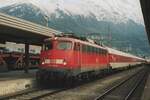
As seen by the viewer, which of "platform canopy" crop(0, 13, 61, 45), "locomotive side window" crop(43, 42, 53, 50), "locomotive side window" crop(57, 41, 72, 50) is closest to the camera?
"platform canopy" crop(0, 13, 61, 45)

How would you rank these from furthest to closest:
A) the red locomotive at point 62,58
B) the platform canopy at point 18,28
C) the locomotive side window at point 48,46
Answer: the locomotive side window at point 48,46
the red locomotive at point 62,58
the platform canopy at point 18,28

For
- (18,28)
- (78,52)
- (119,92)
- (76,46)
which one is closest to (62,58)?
(76,46)

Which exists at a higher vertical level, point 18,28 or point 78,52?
point 18,28

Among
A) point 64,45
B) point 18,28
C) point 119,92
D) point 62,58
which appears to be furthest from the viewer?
point 64,45

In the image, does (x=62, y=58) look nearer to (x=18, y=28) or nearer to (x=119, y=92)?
(x=18, y=28)

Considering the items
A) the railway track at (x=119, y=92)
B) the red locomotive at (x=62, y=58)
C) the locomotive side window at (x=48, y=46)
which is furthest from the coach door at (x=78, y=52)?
the railway track at (x=119, y=92)

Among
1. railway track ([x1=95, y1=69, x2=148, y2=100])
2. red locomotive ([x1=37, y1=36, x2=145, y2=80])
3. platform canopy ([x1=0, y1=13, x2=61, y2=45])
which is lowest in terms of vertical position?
railway track ([x1=95, y1=69, x2=148, y2=100])

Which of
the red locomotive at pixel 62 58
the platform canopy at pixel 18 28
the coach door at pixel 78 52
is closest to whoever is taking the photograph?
the platform canopy at pixel 18 28

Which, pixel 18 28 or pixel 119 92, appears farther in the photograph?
pixel 18 28

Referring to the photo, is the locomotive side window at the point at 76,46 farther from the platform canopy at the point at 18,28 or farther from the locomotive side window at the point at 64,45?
the platform canopy at the point at 18,28

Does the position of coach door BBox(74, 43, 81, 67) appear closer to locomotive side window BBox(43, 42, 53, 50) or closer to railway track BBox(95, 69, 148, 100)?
locomotive side window BBox(43, 42, 53, 50)

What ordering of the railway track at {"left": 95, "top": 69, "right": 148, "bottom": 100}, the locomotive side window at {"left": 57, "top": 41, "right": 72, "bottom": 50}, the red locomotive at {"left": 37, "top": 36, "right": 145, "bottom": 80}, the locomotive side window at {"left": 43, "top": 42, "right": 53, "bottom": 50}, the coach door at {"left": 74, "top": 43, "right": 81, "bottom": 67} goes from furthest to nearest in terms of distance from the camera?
the coach door at {"left": 74, "top": 43, "right": 81, "bottom": 67} → the locomotive side window at {"left": 43, "top": 42, "right": 53, "bottom": 50} → the locomotive side window at {"left": 57, "top": 41, "right": 72, "bottom": 50} → the red locomotive at {"left": 37, "top": 36, "right": 145, "bottom": 80} → the railway track at {"left": 95, "top": 69, "right": 148, "bottom": 100}

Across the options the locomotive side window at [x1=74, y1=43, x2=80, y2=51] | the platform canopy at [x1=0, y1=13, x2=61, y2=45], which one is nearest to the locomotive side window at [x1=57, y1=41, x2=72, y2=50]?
the locomotive side window at [x1=74, y1=43, x2=80, y2=51]

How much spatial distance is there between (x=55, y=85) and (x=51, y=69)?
10.8ft
